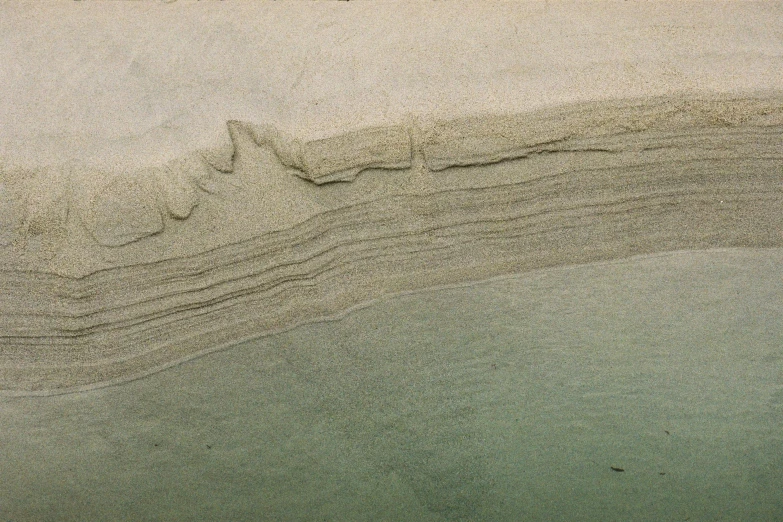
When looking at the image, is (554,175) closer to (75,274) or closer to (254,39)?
(254,39)

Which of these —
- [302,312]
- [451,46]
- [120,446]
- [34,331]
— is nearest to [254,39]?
[451,46]

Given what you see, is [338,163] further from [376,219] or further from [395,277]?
[395,277]

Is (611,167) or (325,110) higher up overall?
(325,110)

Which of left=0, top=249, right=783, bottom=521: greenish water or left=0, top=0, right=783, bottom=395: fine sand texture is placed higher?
left=0, top=0, right=783, bottom=395: fine sand texture

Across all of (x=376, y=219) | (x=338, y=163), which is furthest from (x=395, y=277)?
(x=338, y=163)
